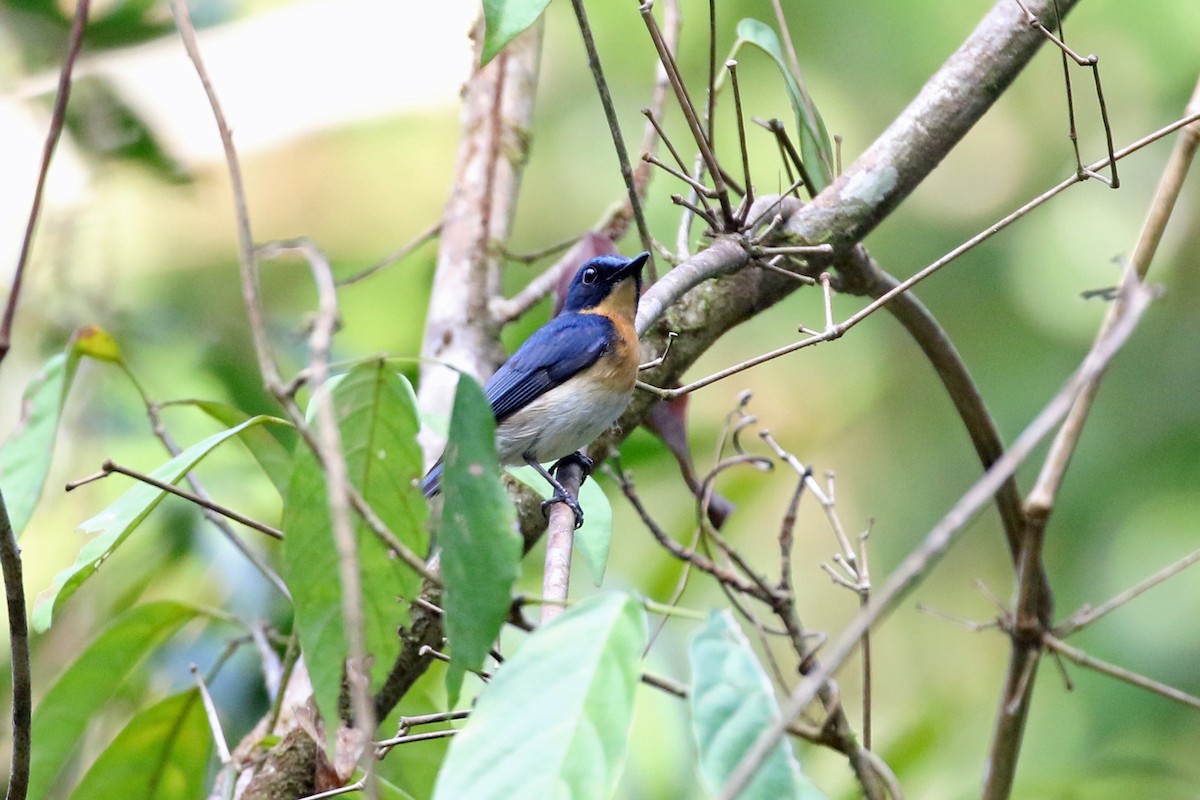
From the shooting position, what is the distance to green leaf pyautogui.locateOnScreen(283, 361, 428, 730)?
1530mm

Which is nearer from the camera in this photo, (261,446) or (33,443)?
(33,443)

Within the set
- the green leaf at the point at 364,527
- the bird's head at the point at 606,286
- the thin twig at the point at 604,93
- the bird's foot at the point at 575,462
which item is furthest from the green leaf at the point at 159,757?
the thin twig at the point at 604,93

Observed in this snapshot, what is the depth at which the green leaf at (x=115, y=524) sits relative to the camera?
188 centimetres

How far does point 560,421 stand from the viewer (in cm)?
333

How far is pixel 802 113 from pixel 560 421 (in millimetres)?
1148

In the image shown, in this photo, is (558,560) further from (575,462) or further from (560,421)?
(560,421)

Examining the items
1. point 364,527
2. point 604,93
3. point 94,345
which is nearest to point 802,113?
point 604,93

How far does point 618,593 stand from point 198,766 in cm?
215

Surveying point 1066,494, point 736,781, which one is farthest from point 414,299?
point 736,781

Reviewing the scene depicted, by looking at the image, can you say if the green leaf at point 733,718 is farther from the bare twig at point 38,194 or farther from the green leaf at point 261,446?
the green leaf at point 261,446

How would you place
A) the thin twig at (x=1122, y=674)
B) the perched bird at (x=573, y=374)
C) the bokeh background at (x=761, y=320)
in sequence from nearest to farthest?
1. the thin twig at (x=1122, y=674)
2. the perched bird at (x=573, y=374)
3. the bokeh background at (x=761, y=320)

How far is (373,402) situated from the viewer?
5.27 feet

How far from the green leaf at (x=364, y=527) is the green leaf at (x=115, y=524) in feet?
1.10

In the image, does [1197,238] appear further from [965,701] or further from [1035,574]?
[1035,574]
